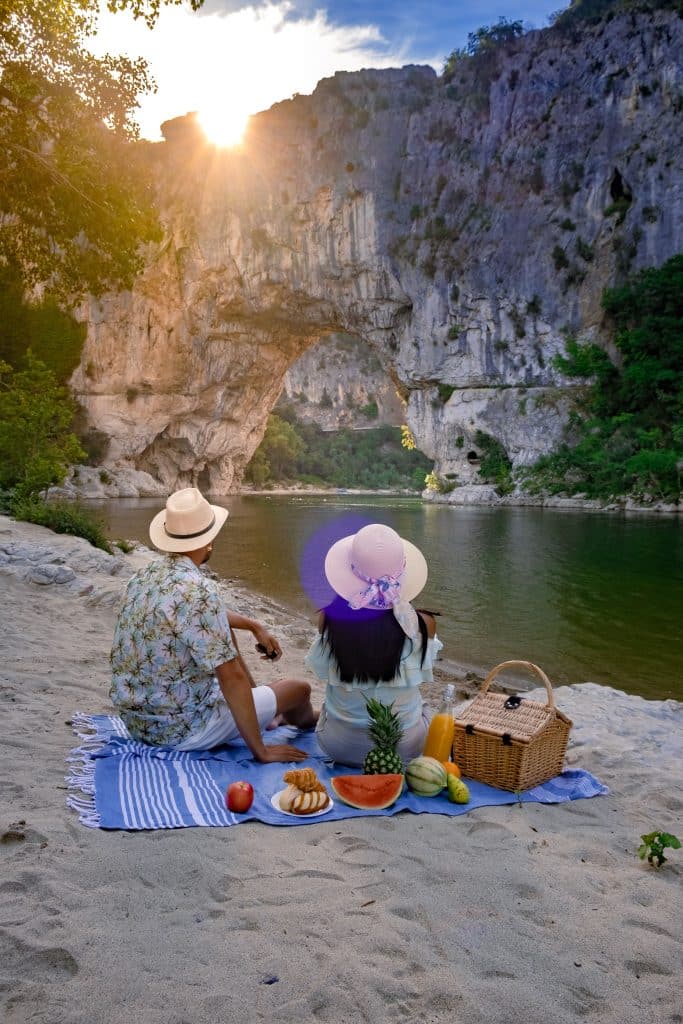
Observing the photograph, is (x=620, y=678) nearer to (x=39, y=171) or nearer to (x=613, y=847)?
(x=613, y=847)

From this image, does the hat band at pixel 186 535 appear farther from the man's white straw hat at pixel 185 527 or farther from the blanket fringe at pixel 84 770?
the blanket fringe at pixel 84 770

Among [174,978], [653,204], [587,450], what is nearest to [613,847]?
[174,978]

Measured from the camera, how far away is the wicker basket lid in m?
3.13

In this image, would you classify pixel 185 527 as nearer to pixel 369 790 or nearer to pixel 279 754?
pixel 279 754

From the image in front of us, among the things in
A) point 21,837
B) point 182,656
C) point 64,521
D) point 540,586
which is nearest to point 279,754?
point 182,656

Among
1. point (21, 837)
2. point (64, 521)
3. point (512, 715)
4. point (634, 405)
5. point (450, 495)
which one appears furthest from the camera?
point (450, 495)

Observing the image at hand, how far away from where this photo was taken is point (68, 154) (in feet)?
21.6

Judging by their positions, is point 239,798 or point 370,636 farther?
point 370,636

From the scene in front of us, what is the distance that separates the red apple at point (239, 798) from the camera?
270 centimetres

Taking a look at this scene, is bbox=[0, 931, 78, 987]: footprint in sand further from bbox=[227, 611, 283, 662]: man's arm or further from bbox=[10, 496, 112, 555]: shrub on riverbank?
bbox=[10, 496, 112, 555]: shrub on riverbank

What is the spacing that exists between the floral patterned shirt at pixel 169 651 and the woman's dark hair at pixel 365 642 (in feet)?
1.58

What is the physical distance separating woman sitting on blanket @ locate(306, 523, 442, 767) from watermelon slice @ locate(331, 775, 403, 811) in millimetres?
298

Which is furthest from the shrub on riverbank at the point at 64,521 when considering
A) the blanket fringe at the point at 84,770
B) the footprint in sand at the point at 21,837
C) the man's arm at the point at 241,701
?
the footprint in sand at the point at 21,837

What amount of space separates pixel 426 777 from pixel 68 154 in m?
6.63
